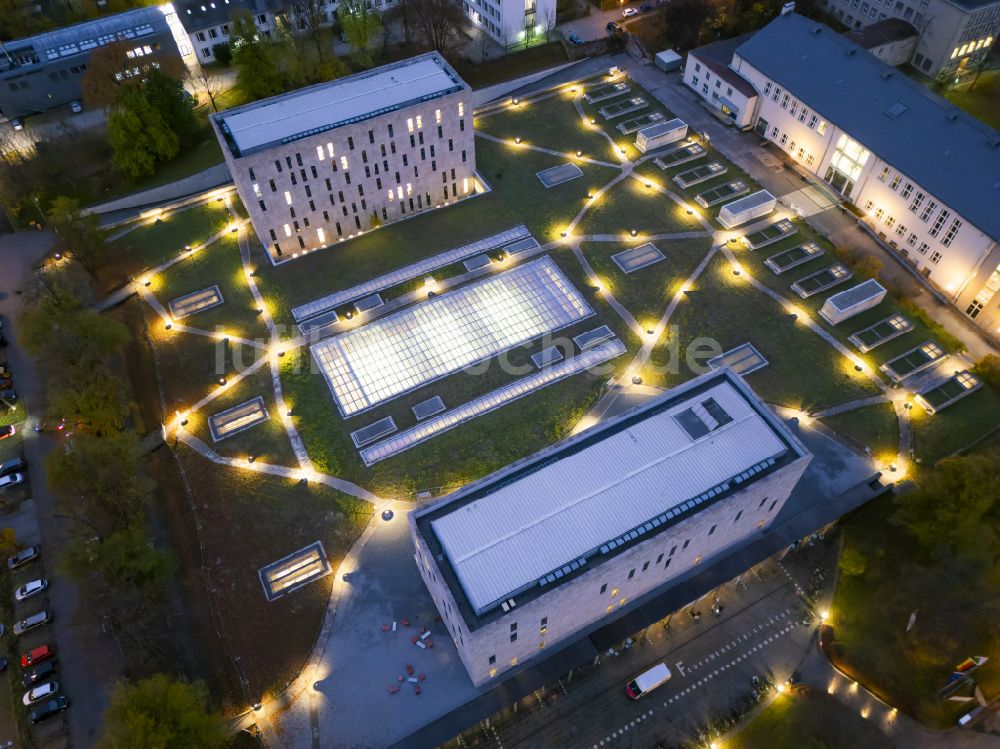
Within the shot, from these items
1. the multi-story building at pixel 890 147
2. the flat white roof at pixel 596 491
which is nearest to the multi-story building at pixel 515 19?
the multi-story building at pixel 890 147

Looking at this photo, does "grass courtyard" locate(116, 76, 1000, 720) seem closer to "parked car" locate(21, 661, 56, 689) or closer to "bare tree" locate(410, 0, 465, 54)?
"parked car" locate(21, 661, 56, 689)

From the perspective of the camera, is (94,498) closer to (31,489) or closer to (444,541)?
(31,489)

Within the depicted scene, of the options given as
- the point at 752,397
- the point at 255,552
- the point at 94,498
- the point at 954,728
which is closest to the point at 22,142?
the point at 94,498

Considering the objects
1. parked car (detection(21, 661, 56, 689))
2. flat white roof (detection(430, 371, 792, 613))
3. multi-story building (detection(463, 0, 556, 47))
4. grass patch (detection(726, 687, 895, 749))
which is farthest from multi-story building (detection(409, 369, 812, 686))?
multi-story building (detection(463, 0, 556, 47))

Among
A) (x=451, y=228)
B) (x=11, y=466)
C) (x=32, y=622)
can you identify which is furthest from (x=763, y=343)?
(x=11, y=466)

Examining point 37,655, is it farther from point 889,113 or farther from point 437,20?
point 889,113
